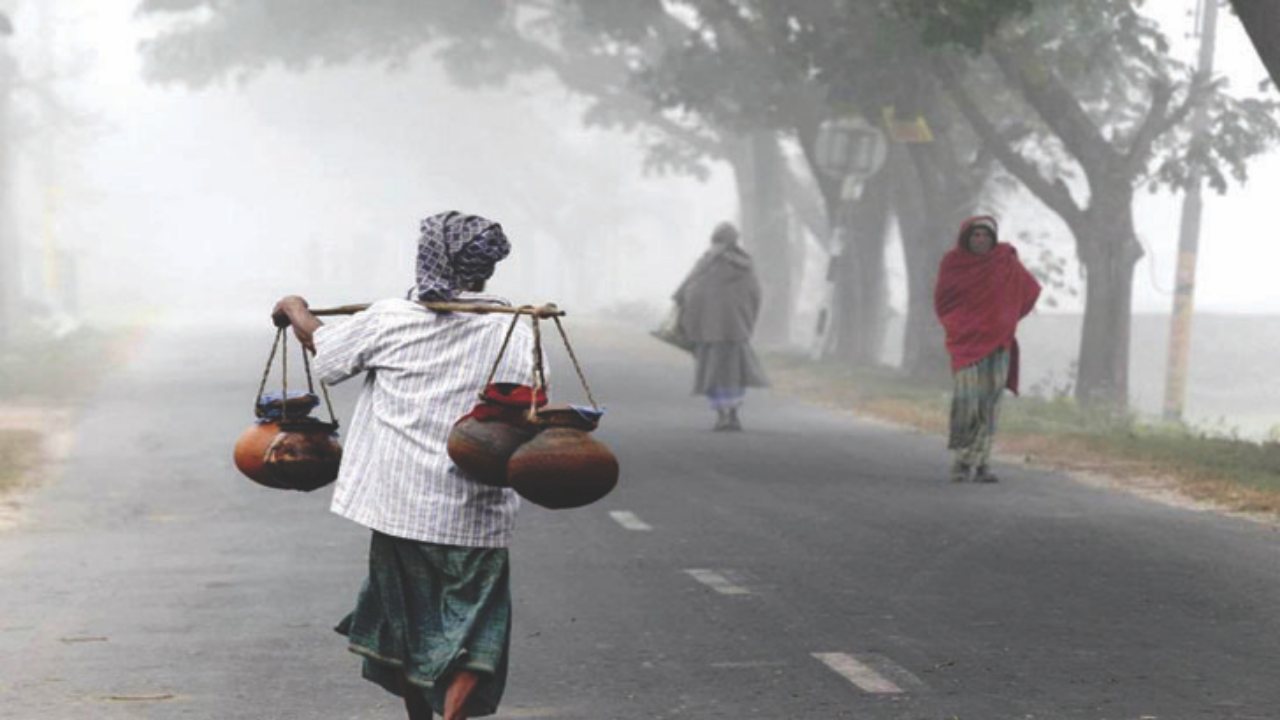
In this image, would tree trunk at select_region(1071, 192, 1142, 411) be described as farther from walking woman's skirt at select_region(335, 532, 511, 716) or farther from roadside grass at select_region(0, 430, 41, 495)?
walking woman's skirt at select_region(335, 532, 511, 716)

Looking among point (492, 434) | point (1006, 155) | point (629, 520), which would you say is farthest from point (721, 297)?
point (492, 434)

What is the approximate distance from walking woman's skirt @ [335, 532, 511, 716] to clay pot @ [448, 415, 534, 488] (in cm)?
37

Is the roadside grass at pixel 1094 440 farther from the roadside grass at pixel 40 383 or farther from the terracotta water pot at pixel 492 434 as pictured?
the terracotta water pot at pixel 492 434

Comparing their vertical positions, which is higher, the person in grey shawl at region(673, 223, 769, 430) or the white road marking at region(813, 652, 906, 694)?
the person in grey shawl at region(673, 223, 769, 430)

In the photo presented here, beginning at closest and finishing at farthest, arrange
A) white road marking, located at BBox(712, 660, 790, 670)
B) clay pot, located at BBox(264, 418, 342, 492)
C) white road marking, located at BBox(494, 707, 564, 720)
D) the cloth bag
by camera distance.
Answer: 1. clay pot, located at BBox(264, 418, 342, 492)
2. white road marking, located at BBox(494, 707, 564, 720)
3. white road marking, located at BBox(712, 660, 790, 670)
4. the cloth bag

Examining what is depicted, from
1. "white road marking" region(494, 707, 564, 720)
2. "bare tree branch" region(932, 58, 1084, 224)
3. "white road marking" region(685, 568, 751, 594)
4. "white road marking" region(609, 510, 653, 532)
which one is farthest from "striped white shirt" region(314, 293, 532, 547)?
"bare tree branch" region(932, 58, 1084, 224)

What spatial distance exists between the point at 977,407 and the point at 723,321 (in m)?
5.27

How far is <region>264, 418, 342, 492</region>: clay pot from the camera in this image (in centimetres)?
663

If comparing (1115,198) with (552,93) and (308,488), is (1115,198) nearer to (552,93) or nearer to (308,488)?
(308,488)

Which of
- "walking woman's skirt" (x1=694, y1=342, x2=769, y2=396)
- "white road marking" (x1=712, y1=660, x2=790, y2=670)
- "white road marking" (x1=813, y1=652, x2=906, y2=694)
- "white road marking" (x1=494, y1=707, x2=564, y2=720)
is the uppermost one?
"walking woman's skirt" (x1=694, y1=342, x2=769, y2=396)

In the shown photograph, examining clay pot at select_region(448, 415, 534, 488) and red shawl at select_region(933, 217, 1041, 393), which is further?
red shawl at select_region(933, 217, 1041, 393)

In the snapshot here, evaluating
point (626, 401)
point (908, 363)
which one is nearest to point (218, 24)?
point (908, 363)

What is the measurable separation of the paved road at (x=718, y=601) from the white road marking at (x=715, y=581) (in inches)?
0.9

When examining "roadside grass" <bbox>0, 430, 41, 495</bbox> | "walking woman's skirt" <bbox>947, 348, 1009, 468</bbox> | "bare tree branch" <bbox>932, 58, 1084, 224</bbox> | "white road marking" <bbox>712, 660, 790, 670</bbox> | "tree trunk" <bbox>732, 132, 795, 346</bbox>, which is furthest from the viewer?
"tree trunk" <bbox>732, 132, 795, 346</bbox>
